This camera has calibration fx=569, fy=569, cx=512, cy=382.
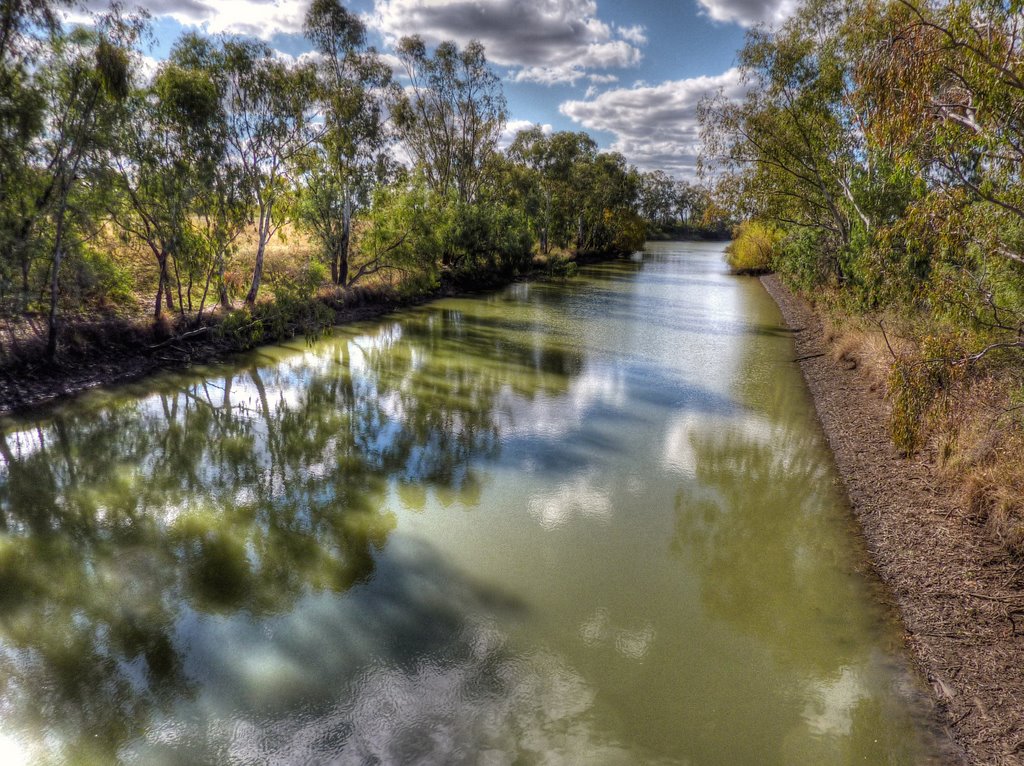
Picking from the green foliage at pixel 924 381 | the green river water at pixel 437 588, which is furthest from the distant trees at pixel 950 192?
the green river water at pixel 437 588

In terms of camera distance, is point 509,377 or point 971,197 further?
point 509,377

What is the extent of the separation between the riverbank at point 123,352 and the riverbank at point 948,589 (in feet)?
45.5

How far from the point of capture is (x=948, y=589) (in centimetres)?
558

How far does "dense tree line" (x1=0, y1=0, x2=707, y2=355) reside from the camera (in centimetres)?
1101

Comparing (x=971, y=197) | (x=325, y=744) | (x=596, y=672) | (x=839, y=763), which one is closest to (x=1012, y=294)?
(x=971, y=197)

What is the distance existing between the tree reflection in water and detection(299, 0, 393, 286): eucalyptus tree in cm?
844

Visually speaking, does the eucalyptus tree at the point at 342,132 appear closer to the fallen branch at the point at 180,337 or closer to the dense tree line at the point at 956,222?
the fallen branch at the point at 180,337

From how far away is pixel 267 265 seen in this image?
2202 cm

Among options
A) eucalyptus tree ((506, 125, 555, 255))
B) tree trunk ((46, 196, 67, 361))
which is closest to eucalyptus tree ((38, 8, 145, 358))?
tree trunk ((46, 196, 67, 361))

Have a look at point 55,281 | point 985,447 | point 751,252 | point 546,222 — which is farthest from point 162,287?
point 751,252

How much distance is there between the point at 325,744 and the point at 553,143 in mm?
44307

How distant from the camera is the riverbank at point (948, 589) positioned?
4.29 metres

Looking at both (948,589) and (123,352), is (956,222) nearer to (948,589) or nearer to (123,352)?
(948,589)

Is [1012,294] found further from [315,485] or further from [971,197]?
[315,485]
